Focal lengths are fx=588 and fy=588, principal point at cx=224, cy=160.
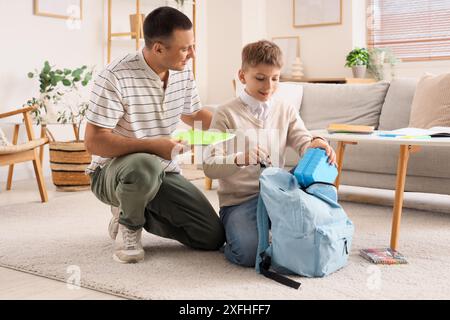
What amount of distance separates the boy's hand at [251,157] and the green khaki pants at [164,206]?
274 millimetres

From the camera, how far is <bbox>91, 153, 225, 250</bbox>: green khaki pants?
1896 millimetres

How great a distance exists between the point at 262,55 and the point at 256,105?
18 centimetres

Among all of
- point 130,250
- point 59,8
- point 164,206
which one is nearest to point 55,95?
point 59,8

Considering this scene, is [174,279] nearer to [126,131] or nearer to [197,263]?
[197,263]

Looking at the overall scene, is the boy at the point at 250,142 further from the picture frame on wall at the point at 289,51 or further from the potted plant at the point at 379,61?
the picture frame on wall at the point at 289,51

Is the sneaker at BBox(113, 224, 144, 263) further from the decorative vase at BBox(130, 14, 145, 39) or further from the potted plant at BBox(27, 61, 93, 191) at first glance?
the decorative vase at BBox(130, 14, 145, 39)

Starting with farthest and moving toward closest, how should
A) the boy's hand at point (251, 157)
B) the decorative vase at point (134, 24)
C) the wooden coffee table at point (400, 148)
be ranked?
1. the decorative vase at point (134, 24)
2. the wooden coffee table at point (400, 148)
3. the boy's hand at point (251, 157)

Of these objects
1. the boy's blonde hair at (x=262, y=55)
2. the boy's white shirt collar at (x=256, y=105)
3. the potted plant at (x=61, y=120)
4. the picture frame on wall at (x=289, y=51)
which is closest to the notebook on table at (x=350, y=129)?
the boy's white shirt collar at (x=256, y=105)

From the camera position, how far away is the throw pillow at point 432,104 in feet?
10.0

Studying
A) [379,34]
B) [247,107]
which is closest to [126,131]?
[247,107]

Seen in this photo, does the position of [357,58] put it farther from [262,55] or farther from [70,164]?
[262,55]

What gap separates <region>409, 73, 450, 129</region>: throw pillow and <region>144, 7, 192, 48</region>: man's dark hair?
5.46ft

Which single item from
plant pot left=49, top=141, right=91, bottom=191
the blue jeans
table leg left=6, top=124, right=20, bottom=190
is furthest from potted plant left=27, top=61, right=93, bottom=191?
the blue jeans

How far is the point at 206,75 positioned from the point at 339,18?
4.39ft
